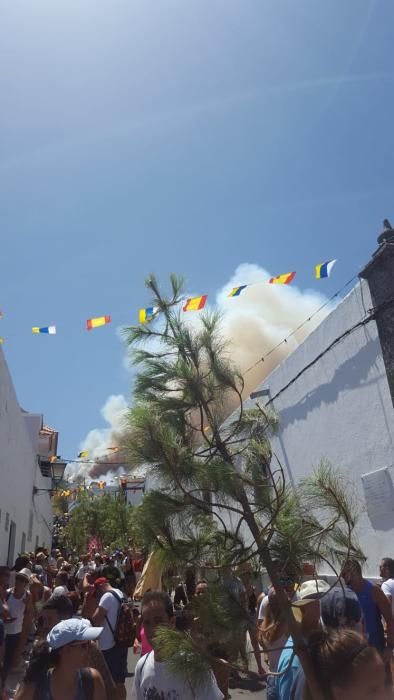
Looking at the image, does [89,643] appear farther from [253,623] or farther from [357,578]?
[357,578]

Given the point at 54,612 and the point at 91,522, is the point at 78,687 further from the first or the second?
the point at 91,522

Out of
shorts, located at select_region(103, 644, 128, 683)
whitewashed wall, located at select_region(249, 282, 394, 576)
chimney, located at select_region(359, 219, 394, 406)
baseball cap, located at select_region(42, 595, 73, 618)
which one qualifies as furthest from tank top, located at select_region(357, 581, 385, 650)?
chimney, located at select_region(359, 219, 394, 406)

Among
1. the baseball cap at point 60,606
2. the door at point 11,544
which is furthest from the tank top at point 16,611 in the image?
the door at point 11,544

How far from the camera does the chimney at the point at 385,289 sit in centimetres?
788

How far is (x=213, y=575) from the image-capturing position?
3.09m

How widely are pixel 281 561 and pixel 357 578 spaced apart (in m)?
2.11

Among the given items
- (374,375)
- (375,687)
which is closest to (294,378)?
(374,375)

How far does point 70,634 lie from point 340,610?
4.84ft

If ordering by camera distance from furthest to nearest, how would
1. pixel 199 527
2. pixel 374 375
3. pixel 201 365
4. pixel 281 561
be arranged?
pixel 374 375
pixel 201 365
pixel 199 527
pixel 281 561

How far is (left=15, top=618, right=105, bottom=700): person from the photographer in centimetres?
284

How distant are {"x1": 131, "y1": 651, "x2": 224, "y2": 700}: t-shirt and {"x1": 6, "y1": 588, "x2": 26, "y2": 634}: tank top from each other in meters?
4.38

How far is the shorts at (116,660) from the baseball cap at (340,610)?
2844 mm

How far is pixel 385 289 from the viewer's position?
8016 mm

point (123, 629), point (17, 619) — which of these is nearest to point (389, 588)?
point (123, 629)
